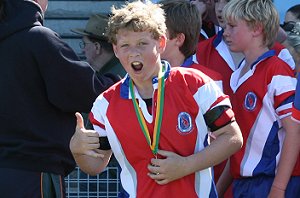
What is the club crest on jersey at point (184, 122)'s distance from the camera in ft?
13.0

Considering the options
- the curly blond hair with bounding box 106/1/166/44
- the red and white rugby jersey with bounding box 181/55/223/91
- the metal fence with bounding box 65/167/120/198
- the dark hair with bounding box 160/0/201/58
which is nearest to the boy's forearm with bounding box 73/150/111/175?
the curly blond hair with bounding box 106/1/166/44

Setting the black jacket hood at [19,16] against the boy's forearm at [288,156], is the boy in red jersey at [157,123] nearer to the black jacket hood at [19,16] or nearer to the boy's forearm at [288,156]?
the boy's forearm at [288,156]

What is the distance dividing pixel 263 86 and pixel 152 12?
2.91 ft

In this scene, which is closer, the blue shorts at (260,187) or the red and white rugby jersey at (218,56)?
the blue shorts at (260,187)

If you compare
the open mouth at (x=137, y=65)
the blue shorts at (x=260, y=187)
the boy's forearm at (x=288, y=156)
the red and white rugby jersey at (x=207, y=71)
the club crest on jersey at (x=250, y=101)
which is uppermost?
the open mouth at (x=137, y=65)

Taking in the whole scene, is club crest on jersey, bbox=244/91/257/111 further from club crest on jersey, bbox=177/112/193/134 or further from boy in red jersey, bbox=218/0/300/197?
club crest on jersey, bbox=177/112/193/134

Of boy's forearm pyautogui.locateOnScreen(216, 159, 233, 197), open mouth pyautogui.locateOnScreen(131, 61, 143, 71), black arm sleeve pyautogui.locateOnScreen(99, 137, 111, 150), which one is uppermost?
open mouth pyautogui.locateOnScreen(131, 61, 143, 71)

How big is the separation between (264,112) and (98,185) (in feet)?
5.50

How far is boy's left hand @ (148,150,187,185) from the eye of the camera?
387 cm

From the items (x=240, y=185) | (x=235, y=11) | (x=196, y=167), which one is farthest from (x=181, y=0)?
(x=196, y=167)

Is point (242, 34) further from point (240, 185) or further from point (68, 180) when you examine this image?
point (68, 180)

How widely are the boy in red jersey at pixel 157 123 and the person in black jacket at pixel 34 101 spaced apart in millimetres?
687

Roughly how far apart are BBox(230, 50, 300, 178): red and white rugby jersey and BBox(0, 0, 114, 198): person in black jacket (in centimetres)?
88

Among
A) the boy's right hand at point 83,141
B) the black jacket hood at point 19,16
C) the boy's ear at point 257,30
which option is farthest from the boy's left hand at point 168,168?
the black jacket hood at point 19,16
